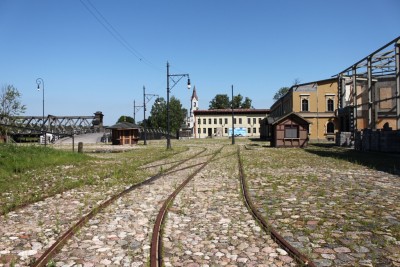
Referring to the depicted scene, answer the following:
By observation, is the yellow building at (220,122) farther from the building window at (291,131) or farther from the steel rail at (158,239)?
the steel rail at (158,239)

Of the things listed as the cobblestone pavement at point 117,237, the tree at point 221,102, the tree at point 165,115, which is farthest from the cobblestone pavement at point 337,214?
the tree at point 221,102

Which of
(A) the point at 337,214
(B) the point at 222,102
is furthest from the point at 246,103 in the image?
(A) the point at 337,214

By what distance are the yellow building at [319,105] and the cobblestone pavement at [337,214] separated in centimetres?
4160

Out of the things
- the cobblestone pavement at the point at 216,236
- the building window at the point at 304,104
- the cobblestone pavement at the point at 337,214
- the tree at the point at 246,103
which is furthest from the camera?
the tree at the point at 246,103

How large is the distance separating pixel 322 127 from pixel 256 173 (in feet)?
139

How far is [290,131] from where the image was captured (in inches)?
1253

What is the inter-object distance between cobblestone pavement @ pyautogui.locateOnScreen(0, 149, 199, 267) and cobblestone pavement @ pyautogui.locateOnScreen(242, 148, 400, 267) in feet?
11.4

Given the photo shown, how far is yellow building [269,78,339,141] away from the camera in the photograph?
5078 centimetres

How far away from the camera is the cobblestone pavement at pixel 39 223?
4.33m

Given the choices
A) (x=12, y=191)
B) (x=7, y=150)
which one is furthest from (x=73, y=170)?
(x=12, y=191)

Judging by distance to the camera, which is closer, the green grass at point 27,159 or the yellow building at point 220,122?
the green grass at point 27,159

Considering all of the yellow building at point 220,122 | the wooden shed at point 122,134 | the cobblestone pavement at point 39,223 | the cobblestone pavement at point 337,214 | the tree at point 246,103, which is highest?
the tree at point 246,103

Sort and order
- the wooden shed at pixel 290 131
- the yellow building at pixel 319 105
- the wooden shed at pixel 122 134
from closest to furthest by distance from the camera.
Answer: the wooden shed at pixel 290 131, the wooden shed at pixel 122 134, the yellow building at pixel 319 105

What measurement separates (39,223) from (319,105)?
1983 inches
